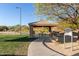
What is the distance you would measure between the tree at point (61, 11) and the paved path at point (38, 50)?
118cm

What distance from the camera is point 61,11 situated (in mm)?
10430

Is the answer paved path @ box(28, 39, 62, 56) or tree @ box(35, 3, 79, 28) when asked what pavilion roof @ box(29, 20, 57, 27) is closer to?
tree @ box(35, 3, 79, 28)

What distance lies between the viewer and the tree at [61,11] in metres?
10.2

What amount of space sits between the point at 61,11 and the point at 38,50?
6.60 feet

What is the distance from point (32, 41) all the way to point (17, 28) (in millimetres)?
900

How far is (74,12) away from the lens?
34.3 ft

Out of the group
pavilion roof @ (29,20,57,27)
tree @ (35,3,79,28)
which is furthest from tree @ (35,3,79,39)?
pavilion roof @ (29,20,57,27)

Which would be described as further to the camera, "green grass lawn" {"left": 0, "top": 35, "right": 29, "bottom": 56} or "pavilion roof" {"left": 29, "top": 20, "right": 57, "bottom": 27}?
"pavilion roof" {"left": 29, "top": 20, "right": 57, "bottom": 27}

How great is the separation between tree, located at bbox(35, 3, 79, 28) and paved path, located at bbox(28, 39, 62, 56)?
118cm

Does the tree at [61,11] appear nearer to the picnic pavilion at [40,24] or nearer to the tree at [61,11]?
the tree at [61,11]

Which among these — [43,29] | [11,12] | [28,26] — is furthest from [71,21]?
[11,12]

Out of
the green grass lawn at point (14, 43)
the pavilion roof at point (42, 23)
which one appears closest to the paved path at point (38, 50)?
the green grass lawn at point (14, 43)

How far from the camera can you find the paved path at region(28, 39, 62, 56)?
908 cm

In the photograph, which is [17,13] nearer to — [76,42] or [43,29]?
[43,29]
